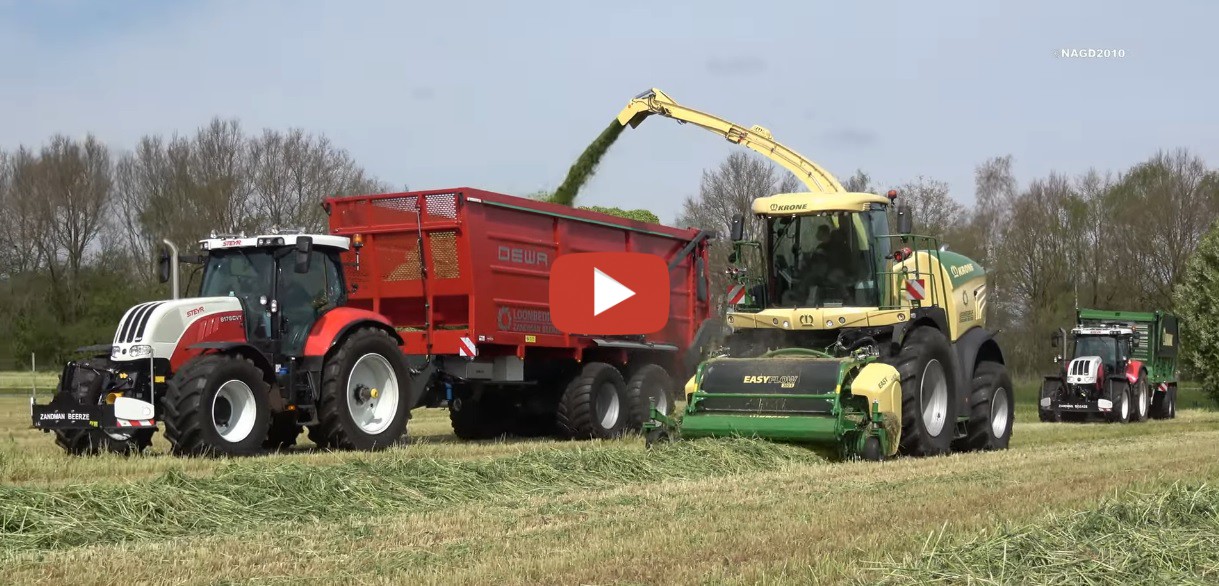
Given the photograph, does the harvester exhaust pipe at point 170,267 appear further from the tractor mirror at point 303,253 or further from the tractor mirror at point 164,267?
the tractor mirror at point 303,253

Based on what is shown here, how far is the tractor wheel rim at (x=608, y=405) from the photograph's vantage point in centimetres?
1414

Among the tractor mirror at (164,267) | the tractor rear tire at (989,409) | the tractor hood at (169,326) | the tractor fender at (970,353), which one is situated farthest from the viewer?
the tractor rear tire at (989,409)

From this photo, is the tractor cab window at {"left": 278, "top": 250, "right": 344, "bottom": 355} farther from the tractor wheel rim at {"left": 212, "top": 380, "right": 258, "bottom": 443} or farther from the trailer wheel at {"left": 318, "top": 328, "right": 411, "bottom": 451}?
the tractor wheel rim at {"left": 212, "top": 380, "right": 258, "bottom": 443}

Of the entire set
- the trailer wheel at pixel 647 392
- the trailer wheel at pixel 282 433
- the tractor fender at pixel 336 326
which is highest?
the tractor fender at pixel 336 326

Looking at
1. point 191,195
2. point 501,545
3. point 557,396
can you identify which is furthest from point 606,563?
point 191,195

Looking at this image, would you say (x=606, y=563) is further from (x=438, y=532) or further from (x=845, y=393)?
(x=845, y=393)

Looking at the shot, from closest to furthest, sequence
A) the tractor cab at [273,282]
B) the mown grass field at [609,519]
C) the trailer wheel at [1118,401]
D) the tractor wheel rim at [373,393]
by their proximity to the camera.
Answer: the mown grass field at [609,519]
the tractor cab at [273,282]
the tractor wheel rim at [373,393]
the trailer wheel at [1118,401]

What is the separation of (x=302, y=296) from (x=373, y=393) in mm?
1109

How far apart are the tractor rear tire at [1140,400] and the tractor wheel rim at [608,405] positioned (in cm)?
1271

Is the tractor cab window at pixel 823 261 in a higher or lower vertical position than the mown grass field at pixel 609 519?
higher
